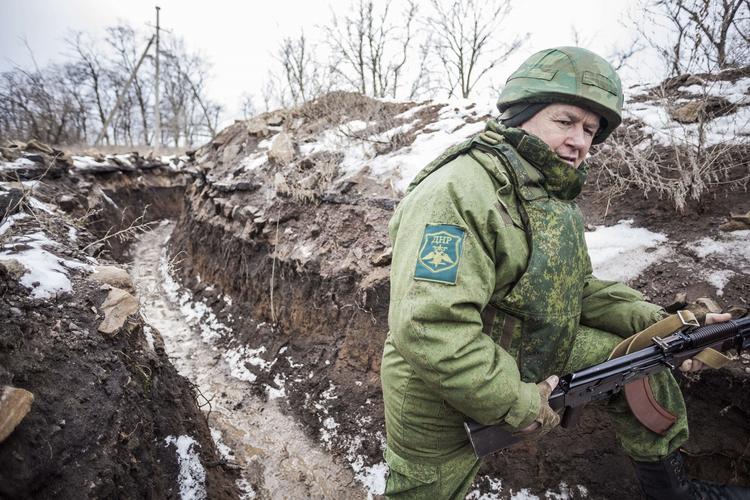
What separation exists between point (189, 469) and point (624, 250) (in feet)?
12.9

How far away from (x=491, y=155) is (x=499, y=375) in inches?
35.4

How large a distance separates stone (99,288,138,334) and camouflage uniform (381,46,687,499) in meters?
2.07

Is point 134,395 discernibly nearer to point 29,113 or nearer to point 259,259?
point 259,259

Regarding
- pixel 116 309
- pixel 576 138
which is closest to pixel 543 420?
pixel 576 138

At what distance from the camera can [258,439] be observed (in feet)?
10.9

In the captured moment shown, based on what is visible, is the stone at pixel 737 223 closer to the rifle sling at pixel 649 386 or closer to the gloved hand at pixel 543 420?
the rifle sling at pixel 649 386

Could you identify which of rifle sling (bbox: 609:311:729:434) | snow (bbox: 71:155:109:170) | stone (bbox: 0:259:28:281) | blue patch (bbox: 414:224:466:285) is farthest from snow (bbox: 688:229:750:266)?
snow (bbox: 71:155:109:170)

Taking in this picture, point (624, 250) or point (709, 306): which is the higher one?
point (624, 250)

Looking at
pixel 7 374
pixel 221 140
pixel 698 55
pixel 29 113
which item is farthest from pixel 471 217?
pixel 29 113

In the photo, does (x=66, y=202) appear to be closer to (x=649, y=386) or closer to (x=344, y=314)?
(x=344, y=314)

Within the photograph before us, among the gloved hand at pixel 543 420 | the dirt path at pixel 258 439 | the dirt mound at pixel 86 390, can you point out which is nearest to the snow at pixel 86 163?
the dirt path at pixel 258 439

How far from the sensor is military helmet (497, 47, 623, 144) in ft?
4.97

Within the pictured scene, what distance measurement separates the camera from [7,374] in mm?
1713

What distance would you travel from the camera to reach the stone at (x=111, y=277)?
287 cm
